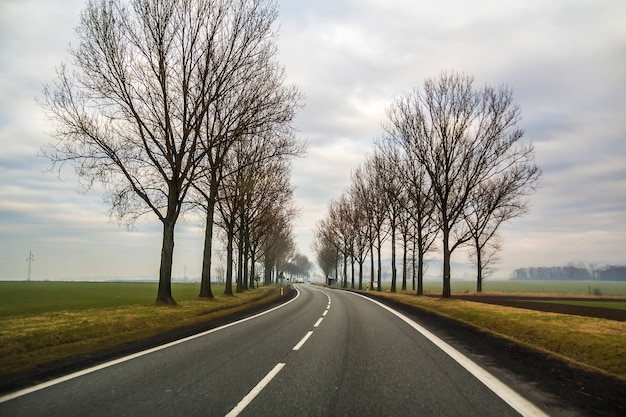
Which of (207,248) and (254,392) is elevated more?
(207,248)

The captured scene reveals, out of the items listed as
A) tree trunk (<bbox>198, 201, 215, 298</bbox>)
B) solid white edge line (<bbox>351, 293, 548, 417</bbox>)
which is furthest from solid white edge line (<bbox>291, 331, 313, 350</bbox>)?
tree trunk (<bbox>198, 201, 215, 298</bbox>)

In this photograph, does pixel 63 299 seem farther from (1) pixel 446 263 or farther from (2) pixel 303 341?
(1) pixel 446 263

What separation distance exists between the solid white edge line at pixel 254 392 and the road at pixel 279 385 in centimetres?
1

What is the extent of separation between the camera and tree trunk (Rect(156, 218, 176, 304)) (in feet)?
68.2

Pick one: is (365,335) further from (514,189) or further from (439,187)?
(514,189)

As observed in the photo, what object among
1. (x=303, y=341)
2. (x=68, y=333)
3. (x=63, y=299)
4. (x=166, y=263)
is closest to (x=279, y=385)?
(x=303, y=341)

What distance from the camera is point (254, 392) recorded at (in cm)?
569

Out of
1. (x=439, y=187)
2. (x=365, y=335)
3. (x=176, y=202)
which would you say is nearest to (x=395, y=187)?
(x=439, y=187)

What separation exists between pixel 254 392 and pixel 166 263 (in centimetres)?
1666

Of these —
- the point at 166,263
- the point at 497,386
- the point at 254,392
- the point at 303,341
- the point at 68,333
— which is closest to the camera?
the point at 254,392

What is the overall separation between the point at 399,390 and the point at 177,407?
2990mm

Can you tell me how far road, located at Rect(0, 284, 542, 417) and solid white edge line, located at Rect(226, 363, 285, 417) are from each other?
0.5 inches

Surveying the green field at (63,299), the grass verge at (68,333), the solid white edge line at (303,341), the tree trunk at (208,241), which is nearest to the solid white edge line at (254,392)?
the solid white edge line at (303,341)

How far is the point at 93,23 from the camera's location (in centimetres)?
1912
